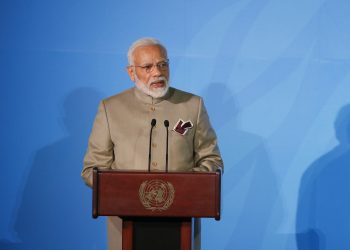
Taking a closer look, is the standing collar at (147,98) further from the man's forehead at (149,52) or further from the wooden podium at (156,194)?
the wooden podium at (156,194)

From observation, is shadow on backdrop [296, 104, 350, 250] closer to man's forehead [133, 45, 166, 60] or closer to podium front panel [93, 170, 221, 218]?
man's forehead [133, 45, 166, 60]

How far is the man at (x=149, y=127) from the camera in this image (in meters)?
2.63

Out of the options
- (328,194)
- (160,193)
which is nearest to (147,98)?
(160,193)

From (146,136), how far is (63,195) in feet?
4.17

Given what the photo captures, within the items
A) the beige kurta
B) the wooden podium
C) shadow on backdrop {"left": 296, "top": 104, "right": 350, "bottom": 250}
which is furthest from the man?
shadow on backdrop {"left": 296, "top": 104, "right": 350, "bottom": 250}


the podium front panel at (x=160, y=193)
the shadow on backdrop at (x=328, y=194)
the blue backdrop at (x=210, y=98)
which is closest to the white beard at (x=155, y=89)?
the podium front panel at (x=160, y=193)

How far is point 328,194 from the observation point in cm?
380

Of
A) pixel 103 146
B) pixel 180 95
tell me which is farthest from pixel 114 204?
pixel 180 95

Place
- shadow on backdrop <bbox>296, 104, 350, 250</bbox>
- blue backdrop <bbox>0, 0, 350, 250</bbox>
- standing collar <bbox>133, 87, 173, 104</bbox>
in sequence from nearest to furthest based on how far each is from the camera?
1. standing collar <bbox>133, 87, 173, 104</bbox>
2. blue backdrop <bbox>0, 0, 350, 250</bbox>
3. shadow on backdrop <bbox>296, 104, 350, 250</bbox>

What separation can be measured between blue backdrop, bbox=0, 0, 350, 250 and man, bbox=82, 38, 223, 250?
3.14ft

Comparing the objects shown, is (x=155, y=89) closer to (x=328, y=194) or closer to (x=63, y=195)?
(x=63, y=195)

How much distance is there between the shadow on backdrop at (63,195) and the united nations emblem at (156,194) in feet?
5.24

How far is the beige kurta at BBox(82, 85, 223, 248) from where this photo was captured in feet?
8.64

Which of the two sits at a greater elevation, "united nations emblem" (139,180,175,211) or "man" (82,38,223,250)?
"man" (82,38,223,250)
